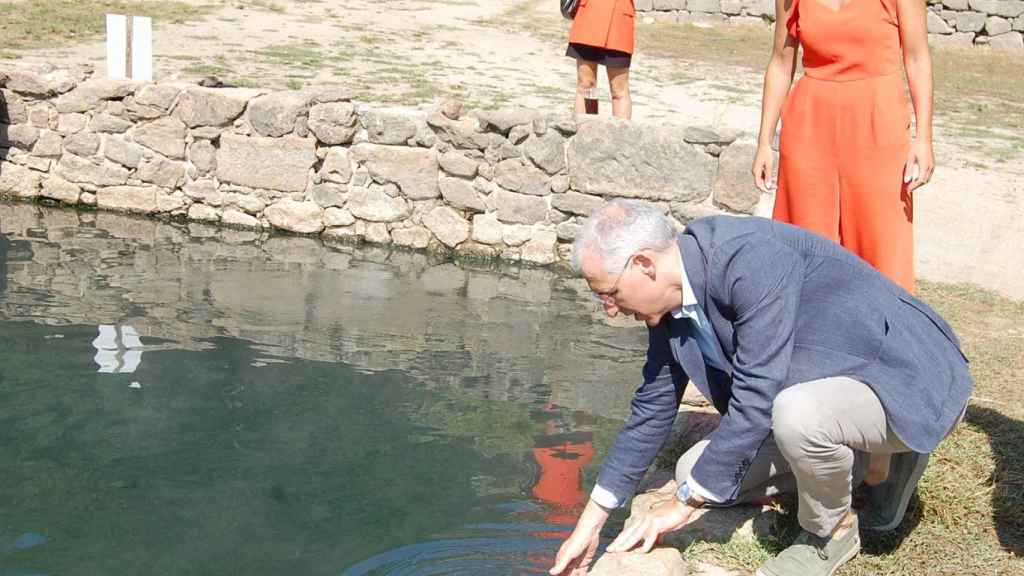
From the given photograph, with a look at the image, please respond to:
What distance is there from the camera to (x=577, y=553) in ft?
9.46

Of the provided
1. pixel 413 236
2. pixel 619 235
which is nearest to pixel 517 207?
pixel 413 236

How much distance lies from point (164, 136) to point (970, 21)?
12284mm

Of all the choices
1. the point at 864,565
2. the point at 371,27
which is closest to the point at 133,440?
the point at 864,565

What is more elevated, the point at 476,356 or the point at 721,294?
the point at 721,294

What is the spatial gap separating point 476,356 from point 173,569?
2.13 metres

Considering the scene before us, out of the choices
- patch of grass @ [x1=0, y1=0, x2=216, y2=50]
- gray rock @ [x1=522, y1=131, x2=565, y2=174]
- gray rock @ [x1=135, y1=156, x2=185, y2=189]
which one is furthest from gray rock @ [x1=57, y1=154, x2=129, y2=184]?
patch of grass @ [x1=0, y1=0, x2=216, y2=50]

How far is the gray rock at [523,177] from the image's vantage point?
21.3 feet

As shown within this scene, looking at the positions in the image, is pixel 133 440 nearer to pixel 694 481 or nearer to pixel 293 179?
pixel 694 481

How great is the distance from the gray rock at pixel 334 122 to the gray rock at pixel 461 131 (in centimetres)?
45

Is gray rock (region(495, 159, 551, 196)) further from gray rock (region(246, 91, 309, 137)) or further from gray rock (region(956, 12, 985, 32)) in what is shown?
gray rock (region(956, 12, 985, 32))

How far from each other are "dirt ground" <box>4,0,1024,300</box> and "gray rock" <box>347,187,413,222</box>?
157 centimetres

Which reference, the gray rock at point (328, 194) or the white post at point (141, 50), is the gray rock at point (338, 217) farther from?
the white post at point (141, 50)

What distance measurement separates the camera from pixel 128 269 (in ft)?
19.4

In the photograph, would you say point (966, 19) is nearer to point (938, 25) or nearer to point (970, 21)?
point (970, 21)
